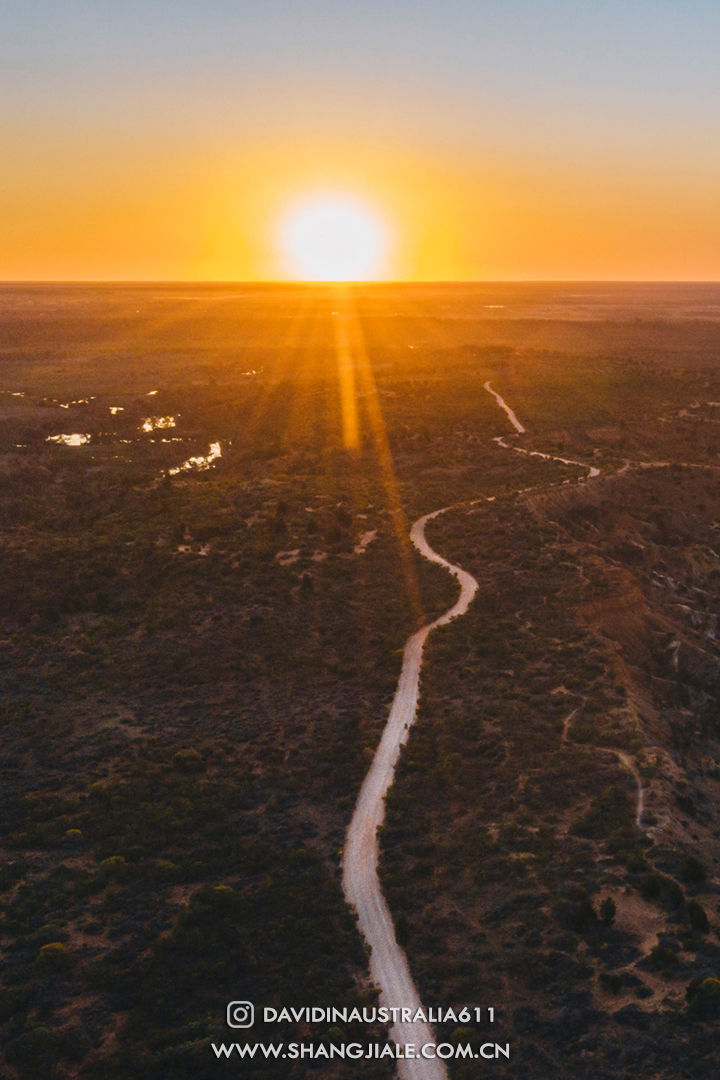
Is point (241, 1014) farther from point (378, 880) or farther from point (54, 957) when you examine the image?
point (378, 880)

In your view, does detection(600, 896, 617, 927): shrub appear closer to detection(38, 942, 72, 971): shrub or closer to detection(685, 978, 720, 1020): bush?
detection(685, 978, 720, 1020): bush

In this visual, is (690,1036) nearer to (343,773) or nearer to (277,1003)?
(277,1003)

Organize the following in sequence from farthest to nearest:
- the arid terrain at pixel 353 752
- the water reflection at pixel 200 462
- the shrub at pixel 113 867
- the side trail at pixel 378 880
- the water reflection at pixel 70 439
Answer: the water reflection at pixel 70 439 → the water reflection at pixel 200 462 → the shrub at pixel 113 867 → the arid terrain at pixel 353 752 → the side trail at pixel 378 880

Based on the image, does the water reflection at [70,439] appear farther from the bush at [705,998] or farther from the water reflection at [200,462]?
the bush at [705,998]

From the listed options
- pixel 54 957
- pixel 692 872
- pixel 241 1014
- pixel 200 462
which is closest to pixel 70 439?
pixel 200 462

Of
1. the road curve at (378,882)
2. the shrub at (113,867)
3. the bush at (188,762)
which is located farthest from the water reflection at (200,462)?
the shrub at (113,867)
